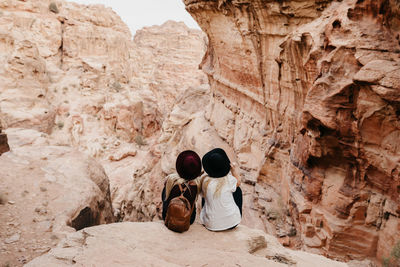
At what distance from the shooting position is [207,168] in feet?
11.6

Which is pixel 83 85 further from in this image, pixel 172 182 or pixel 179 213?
pixel 179 213

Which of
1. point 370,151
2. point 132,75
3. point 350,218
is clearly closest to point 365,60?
point 370,151

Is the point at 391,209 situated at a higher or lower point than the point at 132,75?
lower

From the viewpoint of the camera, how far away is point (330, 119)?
5.07 metres

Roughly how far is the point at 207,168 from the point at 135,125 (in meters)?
19.9

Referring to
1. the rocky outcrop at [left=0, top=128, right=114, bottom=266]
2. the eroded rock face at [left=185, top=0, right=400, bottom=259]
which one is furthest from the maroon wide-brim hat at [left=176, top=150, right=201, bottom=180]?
the rocky outcrop at [left=0, top=128, right=114, bottom=266]

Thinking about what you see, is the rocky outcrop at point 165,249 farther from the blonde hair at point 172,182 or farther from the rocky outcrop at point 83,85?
the rocky outcrop at point 83,85

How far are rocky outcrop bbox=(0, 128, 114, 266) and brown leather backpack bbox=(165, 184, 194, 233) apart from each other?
3.75 metres

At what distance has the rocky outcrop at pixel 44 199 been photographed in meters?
5.80

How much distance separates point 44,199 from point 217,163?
599 centimetres

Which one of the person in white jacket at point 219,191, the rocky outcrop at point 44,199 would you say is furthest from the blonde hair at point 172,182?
the rocky outcrop at point 44,199

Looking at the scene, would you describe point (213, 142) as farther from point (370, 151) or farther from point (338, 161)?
point (370, 151)

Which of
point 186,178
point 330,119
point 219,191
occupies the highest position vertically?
point 330,119

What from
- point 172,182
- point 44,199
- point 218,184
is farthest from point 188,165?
point 44,199
